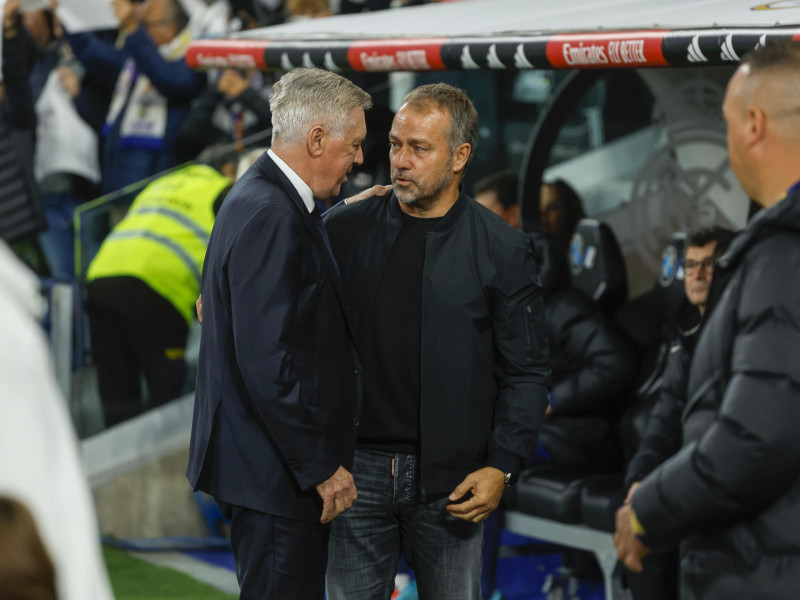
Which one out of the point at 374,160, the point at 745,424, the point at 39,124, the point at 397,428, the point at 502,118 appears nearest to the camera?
the point at 745,424

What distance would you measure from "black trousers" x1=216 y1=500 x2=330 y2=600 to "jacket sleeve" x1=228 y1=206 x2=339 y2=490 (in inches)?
5.2

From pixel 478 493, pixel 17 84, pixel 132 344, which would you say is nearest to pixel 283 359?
pixel 478 493

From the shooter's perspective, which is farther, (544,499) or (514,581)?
(514,581)

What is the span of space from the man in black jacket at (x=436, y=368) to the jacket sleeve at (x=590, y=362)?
1764mm

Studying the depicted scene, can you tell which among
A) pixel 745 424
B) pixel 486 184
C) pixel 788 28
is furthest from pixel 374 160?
pixel 745 424

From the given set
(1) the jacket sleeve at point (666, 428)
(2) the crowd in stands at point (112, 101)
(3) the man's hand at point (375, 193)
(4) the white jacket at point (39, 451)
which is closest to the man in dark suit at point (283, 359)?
(3) the man's hand at point (375, 193)

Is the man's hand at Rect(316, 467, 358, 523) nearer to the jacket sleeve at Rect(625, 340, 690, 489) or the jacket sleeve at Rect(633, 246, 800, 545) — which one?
the jacket sleeve at Rect(633, 246, 800, 545)

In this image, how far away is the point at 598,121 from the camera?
18.8 ft

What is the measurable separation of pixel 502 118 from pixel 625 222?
1261 mm

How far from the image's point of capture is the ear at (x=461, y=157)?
265cm

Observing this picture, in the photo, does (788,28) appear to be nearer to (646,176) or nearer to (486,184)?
(486,184)

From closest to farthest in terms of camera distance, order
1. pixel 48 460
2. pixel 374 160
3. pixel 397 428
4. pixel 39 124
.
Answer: pixel 48 460 → pixel 397 428 → pixel 374 160 → pixel 39 124

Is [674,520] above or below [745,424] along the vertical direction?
below

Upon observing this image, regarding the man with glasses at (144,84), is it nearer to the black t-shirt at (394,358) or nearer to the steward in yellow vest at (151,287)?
the steward in yellow vest at (151,287)
